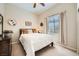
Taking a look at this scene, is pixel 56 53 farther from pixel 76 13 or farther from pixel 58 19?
pixel 76 13

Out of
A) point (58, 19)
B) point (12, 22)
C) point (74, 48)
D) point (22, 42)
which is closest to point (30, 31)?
point (22, 42)

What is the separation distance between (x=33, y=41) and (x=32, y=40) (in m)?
0.03

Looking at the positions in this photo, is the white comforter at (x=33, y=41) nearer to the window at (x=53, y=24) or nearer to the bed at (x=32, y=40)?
the bed at (x=32, y=40)

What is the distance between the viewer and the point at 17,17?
6.05 ft

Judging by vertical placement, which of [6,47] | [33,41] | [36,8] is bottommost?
[6,47]

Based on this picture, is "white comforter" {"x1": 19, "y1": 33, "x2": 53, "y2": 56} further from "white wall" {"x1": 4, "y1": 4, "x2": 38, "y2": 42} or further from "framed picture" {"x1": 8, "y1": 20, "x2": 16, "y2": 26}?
"framed picture" {"x1": 8, "y1": 20, "x2": 16, "y2": 26}

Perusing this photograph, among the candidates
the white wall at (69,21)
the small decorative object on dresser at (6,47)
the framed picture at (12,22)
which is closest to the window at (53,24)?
the white wall at (69,21)

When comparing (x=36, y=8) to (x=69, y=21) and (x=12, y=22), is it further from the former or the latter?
(x=69, y=21)

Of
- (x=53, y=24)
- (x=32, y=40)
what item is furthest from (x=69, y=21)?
(x=32, y=40)

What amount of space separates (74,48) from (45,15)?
2.90 ft

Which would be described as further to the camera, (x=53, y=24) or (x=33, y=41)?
(x=53, y=24)

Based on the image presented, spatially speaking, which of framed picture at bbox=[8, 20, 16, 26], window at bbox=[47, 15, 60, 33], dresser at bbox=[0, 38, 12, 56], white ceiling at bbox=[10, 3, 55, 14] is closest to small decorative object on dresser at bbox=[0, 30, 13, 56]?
dresser at bbox=[0, 38, 12, 56]

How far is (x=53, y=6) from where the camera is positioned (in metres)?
1.86

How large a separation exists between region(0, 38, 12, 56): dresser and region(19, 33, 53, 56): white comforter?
10.0 inches
